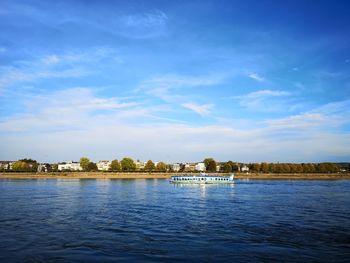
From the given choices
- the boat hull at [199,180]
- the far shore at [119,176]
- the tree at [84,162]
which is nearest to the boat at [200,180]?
the boat hull at [199,180]

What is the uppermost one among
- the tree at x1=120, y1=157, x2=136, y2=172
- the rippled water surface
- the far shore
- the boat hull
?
the tree at x1=120, y1=157, x2=136, y2=172

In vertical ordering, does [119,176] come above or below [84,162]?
below

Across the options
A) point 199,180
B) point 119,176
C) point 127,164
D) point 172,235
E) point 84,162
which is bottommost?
point 172,235

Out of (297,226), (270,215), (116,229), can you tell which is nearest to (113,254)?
(116,229)

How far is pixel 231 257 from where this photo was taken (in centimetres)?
1997

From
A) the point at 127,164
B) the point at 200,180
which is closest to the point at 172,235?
the point at 200,180

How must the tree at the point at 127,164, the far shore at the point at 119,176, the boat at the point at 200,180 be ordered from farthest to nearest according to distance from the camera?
the tree at the point at 127,164, the far shore at the point at 119,176, the boat at the point at 200,180

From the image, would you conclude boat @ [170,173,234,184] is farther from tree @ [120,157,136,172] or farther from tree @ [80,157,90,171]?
tree @ [80,157,90,171]

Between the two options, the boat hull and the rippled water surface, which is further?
the boat hull

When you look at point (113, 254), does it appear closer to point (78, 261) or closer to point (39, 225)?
point (78, 261)

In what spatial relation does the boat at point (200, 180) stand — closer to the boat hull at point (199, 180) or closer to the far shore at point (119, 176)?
the boat hull at point (199, 180)

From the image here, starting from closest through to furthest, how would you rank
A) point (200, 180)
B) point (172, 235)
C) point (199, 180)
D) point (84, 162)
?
point (172, 235), point (200, 180), point (199, 180), point (84, 162)

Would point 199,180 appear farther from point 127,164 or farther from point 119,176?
point 127,164

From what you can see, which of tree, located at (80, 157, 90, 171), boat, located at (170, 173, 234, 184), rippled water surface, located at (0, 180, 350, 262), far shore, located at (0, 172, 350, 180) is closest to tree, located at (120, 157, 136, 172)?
tree, located at (80, 157, 90, 171)
